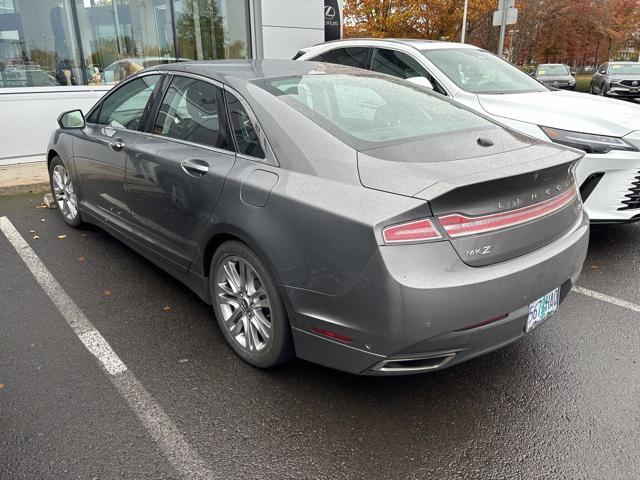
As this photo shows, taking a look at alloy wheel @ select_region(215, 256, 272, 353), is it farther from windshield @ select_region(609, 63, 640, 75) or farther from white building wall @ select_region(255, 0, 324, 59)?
windshield @ select_region(609, 63, 640, 75)

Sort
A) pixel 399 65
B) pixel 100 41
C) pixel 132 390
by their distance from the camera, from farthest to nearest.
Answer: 1. pixel 100 41
2. pixel 399 65
3. pixel 132 390

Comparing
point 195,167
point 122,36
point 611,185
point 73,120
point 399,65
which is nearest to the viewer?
point 195,167

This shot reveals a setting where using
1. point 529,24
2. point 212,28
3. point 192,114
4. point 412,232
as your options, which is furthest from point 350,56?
point 529,24

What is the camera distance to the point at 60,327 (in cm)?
340

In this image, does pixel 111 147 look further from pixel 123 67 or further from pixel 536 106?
pixel 123 67

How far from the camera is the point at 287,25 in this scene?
10.6 m

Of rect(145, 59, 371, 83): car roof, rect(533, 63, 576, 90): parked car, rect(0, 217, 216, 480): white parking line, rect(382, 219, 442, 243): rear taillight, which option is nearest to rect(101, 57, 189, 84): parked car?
rect(0, 217, 216, 480): white parking line

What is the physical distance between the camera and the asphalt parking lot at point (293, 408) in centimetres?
228

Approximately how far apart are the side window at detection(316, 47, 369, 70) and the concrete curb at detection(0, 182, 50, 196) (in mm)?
3972

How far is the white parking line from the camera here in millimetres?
2287

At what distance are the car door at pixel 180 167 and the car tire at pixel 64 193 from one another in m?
1.57

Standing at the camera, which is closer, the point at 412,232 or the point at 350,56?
the point at 412,232

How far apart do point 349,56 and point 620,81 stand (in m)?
15.8

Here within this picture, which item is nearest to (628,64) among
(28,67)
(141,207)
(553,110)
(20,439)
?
(553,110)
